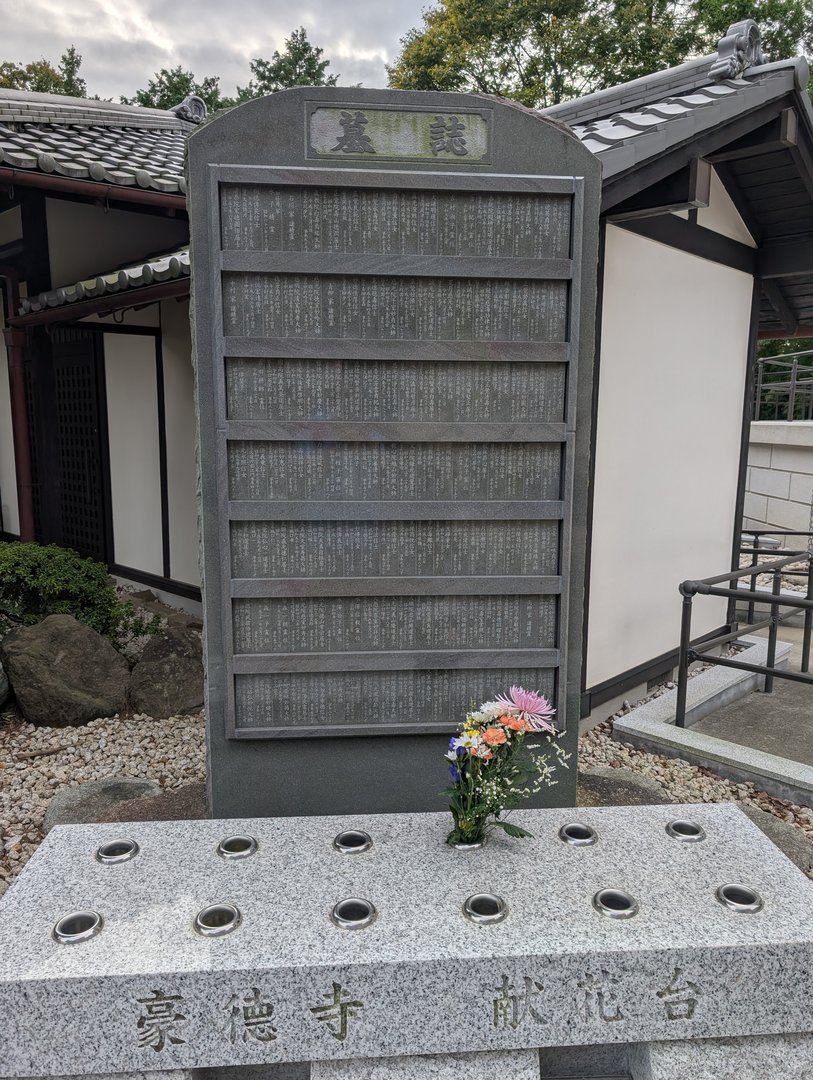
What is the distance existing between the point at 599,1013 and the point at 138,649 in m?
5.02

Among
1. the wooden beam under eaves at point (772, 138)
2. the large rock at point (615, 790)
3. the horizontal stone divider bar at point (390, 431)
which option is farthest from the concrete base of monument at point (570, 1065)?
the wooden beam under eaves at point (772, 138)

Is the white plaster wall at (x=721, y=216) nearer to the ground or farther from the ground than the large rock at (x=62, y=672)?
farther from the ground

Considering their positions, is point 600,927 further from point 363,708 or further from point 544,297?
point 544,297

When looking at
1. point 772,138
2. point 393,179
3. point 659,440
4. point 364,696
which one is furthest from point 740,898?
point 772,138

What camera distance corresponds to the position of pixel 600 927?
2.47m

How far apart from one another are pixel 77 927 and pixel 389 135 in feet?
10.4

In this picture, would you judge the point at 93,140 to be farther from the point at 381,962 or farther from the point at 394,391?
the point at 381,962

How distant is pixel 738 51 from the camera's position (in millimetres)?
5414

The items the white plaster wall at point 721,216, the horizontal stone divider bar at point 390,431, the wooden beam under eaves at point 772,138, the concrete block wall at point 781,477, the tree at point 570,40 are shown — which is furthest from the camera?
the tree at point 570,40

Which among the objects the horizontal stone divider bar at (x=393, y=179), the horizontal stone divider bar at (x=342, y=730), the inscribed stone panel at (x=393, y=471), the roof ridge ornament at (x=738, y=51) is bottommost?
the horizontal stone divider bar at (x=342, y=730)

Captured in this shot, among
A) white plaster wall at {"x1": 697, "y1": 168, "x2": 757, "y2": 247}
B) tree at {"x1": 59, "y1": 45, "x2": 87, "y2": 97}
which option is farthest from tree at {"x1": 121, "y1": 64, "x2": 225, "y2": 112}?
white plaster wall at {"x1": 697, "y1": 168, "x2": 757, "y2": 247}

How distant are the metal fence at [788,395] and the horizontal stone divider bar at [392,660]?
35.7 ft

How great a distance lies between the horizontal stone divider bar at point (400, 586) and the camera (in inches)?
130

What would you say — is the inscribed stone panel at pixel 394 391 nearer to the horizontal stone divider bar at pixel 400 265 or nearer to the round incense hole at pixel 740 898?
the horizontal stone divider bar at pixel 400 265
